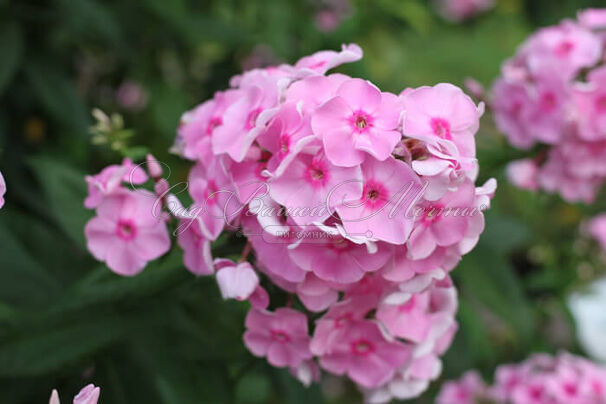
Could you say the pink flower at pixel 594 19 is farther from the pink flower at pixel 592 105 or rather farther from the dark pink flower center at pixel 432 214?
the dark pink flower center at pixel 432 214

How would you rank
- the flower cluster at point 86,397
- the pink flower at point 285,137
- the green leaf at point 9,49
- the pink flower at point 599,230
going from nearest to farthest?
1. the flower cluster at point 86,397
2. the pink flower at point 285,137
3. the green leaf at point 9,49
4. the pink flower at point 599,230

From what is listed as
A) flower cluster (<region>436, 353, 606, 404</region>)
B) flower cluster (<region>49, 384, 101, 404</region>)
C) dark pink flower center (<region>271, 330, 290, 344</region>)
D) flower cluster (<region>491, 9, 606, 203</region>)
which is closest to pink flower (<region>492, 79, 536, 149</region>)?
flower cluster (<region>491, 9, 606, 203</region>)

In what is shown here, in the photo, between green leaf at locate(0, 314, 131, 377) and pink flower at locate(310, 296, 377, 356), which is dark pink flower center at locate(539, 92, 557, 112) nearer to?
pink flower at locate(310, 296, 377, 356)

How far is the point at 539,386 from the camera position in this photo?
114 centimetres

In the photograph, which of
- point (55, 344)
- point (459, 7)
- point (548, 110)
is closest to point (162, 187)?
point (55, 344)

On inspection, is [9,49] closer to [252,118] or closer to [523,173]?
[252,118]

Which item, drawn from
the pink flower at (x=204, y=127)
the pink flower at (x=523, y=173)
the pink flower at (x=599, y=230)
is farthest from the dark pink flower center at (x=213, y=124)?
the pink flower at (x=599, y=230)

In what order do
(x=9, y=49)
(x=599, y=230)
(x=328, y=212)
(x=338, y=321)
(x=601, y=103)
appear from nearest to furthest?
(x=328, y=212) → (x=338, y=321) → (x=601, y=103) → (x=9, y=49) → (x=599, y=230)

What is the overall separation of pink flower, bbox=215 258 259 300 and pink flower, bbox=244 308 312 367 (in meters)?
0.07

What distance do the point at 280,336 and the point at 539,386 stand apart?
63cm

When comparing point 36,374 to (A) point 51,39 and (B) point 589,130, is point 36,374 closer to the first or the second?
(A) point 51,39

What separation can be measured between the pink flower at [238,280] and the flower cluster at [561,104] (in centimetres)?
66

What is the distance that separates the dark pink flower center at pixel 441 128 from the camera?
635 millimetres

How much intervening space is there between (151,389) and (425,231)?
19.3 inches
